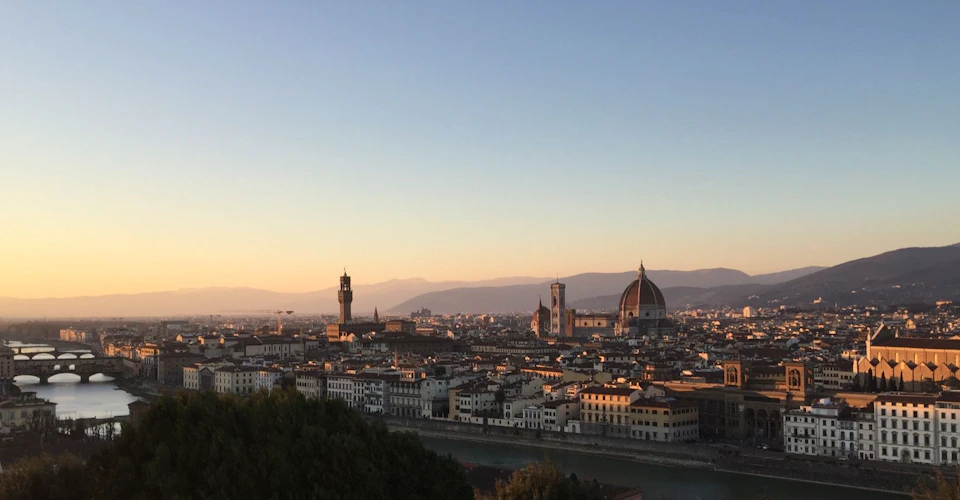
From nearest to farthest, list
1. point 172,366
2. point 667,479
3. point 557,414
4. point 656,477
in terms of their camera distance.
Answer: point 667,479 → point 656,477 → point 557,414 → point 172,366

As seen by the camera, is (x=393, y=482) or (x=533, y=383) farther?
(x=533, y=383)

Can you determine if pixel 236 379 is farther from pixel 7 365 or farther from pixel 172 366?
pixel 7 365

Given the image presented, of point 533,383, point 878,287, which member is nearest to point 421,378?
point 533,383

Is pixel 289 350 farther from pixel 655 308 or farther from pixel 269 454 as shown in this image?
pixel 269 454

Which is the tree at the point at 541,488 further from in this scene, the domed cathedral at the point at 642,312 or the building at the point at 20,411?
the domed cathedral at the point at 642,312

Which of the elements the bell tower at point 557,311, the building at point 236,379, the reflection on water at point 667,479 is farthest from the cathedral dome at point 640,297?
the reflection on water at point 667,479

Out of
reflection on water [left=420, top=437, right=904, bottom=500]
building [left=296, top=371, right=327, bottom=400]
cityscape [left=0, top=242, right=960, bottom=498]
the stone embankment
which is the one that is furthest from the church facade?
reflection on water [left=420, top=437, right=904, bottom=500]

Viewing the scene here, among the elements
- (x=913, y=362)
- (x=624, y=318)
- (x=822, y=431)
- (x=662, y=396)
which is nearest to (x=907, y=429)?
(x=822, y=431)
